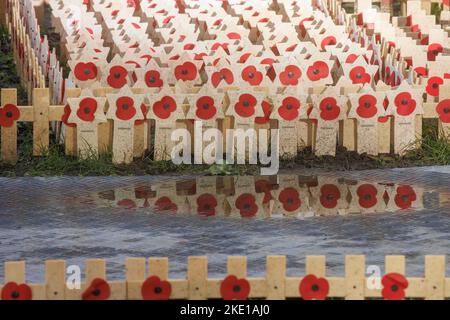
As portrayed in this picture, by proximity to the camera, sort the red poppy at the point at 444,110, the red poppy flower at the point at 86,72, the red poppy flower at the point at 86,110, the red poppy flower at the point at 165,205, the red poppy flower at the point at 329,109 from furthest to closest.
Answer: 1. the red poppy flower at the point at 86,72
2. the red poppy at the point at 444,110
3. the red poppy flower at the point at 329,109
4. the red poppy flower at the point at 86,110
5. the red poppy flower at the point at 165,205

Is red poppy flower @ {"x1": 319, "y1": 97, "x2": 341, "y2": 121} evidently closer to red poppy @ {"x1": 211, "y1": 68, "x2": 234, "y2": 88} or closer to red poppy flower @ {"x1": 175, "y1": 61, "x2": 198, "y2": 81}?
red poppy @ {"x1": 211, "y1": 68, "x2": 234, "y2": 88}

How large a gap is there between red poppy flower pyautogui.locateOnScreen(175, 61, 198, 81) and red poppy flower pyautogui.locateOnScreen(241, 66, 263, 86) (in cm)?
55

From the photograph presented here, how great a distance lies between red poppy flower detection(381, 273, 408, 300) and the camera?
7.65m

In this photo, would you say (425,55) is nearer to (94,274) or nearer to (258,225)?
(258,225)

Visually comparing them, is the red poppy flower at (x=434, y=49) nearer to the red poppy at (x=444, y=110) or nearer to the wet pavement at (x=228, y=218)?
the red poppy at (x=444, y=110)

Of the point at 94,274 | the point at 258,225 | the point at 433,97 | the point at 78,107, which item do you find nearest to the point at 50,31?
the point at 78,107

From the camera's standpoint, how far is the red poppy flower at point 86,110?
41.8 ft

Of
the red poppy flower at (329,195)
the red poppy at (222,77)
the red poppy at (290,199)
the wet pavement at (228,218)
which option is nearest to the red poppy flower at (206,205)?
the wet pavement at (228,218)

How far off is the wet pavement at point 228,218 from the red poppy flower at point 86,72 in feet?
5.28

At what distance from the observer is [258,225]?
10516 mm

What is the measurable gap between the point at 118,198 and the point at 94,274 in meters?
3.99

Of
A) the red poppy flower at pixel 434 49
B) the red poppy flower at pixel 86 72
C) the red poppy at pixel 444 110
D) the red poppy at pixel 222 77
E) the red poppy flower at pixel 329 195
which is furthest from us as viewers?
the red poppy flower at pixel 434 49

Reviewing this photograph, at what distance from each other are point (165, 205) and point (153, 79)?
2.59 metres

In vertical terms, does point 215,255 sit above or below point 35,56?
below
